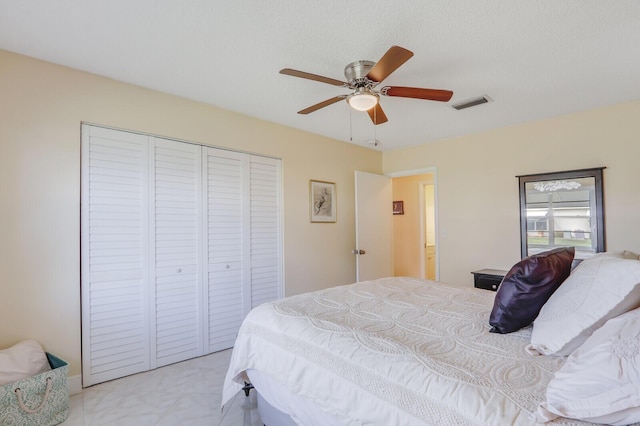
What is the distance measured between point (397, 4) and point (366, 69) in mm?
523

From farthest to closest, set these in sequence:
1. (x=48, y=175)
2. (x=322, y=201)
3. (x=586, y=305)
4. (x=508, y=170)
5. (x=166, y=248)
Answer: (x=322, y=201)
(x=508, y=170)
(x=166, y=248)
(x=48, y=175)
(x=586, y=305)

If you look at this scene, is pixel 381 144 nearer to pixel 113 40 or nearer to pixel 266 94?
pixel 266 94

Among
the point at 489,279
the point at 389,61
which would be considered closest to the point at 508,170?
the point at 489,279

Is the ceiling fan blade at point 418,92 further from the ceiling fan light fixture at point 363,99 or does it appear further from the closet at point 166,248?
the closet at point 166,248

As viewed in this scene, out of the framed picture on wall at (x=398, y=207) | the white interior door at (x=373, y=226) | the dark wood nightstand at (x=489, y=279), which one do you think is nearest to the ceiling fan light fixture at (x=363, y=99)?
the white interior door at (x=373, y=226)

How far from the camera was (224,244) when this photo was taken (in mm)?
3238

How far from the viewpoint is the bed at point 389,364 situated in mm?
981

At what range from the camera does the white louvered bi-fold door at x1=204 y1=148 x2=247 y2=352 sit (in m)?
3.14

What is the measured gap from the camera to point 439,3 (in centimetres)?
171

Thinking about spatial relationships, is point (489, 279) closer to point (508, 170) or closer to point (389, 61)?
point (508, 170)

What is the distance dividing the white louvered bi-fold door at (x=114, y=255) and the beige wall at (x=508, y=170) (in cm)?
352

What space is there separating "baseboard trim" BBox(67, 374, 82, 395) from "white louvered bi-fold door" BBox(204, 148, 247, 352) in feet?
3.33

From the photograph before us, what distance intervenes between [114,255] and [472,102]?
3421 millimetres

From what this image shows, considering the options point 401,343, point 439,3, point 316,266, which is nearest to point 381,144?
point 316,266
